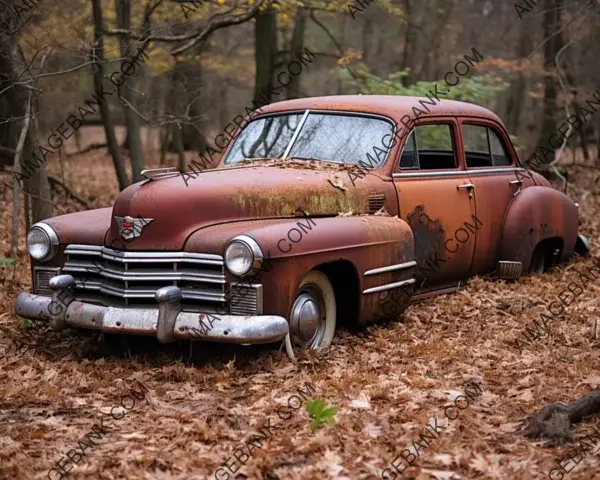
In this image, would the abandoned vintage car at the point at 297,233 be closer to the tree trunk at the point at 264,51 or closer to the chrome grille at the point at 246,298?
the chrome grille at the point at 246,298

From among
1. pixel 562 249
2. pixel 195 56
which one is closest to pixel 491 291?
pixel 562 249

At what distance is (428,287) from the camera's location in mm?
7590

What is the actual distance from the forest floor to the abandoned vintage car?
32cm

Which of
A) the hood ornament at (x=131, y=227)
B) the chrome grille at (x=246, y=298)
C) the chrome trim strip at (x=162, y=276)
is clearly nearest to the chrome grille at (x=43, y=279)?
the chrome trim strip at (x=162, y=276)

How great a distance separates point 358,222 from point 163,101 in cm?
1615

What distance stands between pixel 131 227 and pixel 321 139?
2.07 m

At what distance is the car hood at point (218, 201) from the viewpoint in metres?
5.81

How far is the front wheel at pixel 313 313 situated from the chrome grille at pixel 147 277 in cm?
60

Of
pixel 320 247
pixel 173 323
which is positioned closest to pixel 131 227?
pixel 173 323

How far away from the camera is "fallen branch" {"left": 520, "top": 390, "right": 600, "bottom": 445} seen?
434cm

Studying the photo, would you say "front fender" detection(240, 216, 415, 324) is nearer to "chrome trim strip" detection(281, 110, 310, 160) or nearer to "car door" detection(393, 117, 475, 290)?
"car door" detection(393, 117, 475, 290)

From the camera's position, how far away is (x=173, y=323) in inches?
217

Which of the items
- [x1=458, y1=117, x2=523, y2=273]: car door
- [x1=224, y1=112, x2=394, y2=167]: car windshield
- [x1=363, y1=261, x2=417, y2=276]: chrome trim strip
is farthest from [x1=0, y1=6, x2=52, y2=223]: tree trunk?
[x1=458, y1=117, x2=523, y2=273]: car door

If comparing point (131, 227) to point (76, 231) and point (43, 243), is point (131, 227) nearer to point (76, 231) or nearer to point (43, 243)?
point (76, 231)
